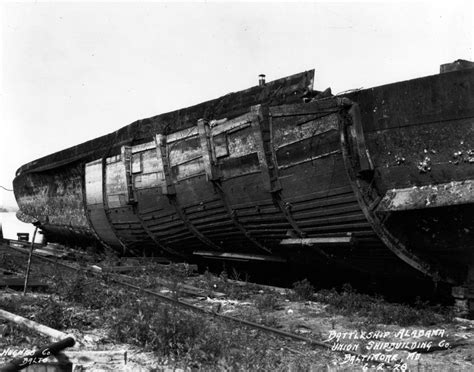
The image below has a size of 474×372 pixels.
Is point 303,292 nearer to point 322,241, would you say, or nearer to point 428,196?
point 322,241

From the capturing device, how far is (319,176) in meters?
→ 6.73

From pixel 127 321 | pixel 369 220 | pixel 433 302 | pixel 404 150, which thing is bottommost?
pixel 433 302

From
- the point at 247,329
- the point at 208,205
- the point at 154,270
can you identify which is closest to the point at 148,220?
the point at 154,270

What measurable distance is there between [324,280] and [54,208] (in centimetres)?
929

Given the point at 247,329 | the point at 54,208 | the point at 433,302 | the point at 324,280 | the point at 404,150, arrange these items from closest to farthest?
the point at 247,329, the point at 404,150, the point at 433,302, the point at 324,280, the point at 54,208

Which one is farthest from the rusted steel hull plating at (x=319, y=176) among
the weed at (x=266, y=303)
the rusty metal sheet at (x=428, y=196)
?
the weed at (x=266, y=303)

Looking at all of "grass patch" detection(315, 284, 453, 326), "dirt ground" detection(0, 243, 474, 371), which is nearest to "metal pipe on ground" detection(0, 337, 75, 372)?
"dirt ground" detection(0, 243, 474, 371)

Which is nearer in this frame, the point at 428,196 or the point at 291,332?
the point at 291,332

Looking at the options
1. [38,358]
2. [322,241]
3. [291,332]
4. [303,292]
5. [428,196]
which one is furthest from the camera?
[303,292]

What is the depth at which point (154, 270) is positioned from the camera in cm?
978

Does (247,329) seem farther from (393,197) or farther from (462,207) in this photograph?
(462,207)

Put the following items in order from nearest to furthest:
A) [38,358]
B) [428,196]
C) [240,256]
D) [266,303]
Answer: [38,358] < [428,196] < [266,303] < [240,256]

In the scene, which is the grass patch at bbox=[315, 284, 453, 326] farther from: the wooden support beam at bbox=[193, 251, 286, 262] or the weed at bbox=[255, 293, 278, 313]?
the wooden support beam at bbox=[193, 251, 286, 262]

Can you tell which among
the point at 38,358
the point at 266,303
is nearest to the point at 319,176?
the point at 266,303
